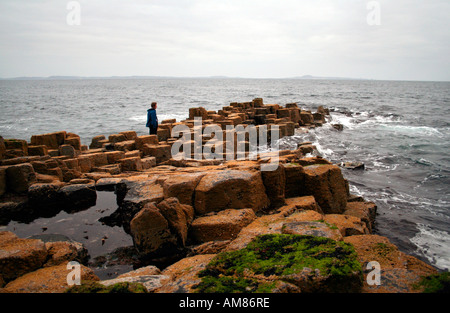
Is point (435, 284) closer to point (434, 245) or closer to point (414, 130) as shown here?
point (434, 245)

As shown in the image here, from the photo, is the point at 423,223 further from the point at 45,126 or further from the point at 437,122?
the point at 45,126

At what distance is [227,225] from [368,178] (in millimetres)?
7921

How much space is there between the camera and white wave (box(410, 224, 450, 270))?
564 centimetres

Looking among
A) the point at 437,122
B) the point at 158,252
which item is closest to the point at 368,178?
the point at 158,252

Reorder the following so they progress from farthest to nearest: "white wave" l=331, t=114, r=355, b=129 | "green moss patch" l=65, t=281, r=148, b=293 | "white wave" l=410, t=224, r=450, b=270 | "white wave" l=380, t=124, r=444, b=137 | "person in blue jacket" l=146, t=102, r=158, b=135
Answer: "white wave" l=331, t=114, r=355, b=129 < "white wave" l=380, t=124, r=444, b=137 < "person in blue jacket" l=146, t=102, r=158, b=135 < "white wave" l=410, t=224, r=450, b=270 < "green moss patch" l=65, t=281, r=148, b=293

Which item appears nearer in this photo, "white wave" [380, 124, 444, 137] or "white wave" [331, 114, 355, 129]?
"white wave" [380, 124, 444, 137]

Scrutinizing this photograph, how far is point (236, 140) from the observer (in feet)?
39.8

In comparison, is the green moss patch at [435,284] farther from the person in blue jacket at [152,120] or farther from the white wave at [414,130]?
the white wave at [414,130]

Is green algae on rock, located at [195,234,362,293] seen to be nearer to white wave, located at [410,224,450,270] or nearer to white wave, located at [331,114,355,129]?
white wave, located at [410,224,450,270]

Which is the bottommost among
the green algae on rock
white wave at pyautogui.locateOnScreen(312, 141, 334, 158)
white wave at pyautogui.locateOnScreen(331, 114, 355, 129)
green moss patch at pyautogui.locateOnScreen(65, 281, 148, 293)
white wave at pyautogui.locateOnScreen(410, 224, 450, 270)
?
white wave at pyautogui.locateOnScreen(410, 224, 450, 270)

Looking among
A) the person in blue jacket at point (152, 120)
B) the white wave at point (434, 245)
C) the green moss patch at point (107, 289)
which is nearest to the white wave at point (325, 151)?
the white wave at point (434, 245)

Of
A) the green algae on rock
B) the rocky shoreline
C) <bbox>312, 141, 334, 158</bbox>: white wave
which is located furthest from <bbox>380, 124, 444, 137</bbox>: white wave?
the green algae on rock

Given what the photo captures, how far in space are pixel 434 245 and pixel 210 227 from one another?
5007 mm
